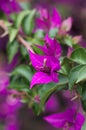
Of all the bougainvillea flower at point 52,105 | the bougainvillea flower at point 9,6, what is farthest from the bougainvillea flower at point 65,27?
the bougainvillea flower at point 52,105

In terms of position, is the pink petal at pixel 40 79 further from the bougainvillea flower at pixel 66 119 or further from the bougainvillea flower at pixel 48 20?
the bougainvillea flower at pixel 48 20

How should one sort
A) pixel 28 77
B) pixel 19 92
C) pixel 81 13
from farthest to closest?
pixel 81 13, pixel 19 92, pixel 28 77

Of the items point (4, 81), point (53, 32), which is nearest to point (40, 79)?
point (53, 32)

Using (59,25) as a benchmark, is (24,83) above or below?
below

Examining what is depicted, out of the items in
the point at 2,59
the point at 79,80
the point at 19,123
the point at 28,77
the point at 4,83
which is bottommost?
the point at 19,123

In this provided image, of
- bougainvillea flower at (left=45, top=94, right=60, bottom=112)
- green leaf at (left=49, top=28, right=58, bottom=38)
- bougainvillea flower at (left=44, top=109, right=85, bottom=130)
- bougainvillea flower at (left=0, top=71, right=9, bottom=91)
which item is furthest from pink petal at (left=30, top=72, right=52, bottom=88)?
bougainvillea flower at (left=45, top=94, right=60, bottom=112)

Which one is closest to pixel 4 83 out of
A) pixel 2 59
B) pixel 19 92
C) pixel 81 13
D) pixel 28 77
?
pixel 19 92

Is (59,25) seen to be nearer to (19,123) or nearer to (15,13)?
(15,13)
